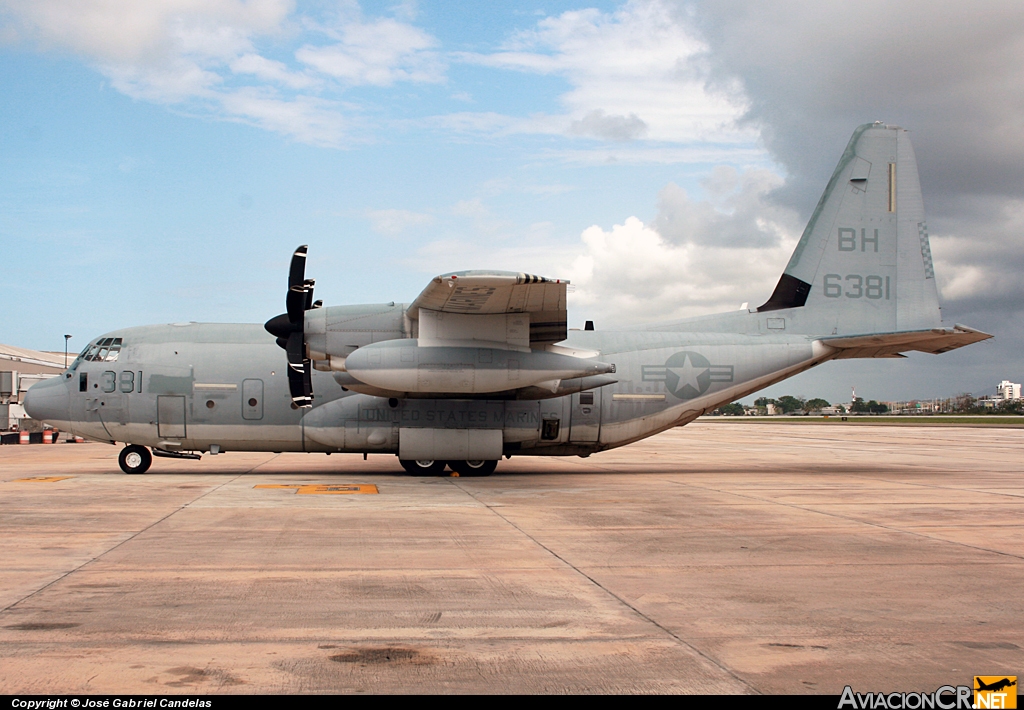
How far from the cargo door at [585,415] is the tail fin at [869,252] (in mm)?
6003

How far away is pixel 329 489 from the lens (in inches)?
640

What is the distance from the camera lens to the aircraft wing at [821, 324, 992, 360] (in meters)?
20.0

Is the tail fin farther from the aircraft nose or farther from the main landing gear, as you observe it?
the aircraft nose

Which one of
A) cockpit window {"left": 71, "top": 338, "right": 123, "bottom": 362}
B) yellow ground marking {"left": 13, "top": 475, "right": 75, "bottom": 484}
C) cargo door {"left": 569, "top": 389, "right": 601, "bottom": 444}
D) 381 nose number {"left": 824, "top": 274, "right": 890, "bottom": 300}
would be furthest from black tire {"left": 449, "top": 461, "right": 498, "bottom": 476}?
381 nose number {"left": 824, "top": 274, "right": 890, "bottom": 300}

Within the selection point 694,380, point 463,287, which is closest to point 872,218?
point 694,380

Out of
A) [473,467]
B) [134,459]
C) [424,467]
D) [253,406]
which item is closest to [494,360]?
[473,467]

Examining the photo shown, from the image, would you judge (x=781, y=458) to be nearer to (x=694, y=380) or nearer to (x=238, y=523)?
(x=694, y=380)

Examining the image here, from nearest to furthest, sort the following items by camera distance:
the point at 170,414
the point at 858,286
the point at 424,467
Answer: the point at 170,414, the point at 424,467, the point at 858,286

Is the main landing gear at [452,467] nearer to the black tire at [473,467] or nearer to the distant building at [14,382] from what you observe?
the black tire at [473,467]

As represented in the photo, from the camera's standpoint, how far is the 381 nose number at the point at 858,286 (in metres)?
21.5

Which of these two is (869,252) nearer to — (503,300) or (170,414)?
(503,300)

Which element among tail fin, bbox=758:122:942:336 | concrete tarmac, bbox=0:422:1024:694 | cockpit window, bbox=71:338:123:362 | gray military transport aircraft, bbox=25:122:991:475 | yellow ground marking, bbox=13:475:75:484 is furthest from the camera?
tail fin, bbox=758:122:942:336

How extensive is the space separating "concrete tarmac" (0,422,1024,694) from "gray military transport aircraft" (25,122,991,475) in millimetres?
3880

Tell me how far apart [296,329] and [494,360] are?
4704mm
